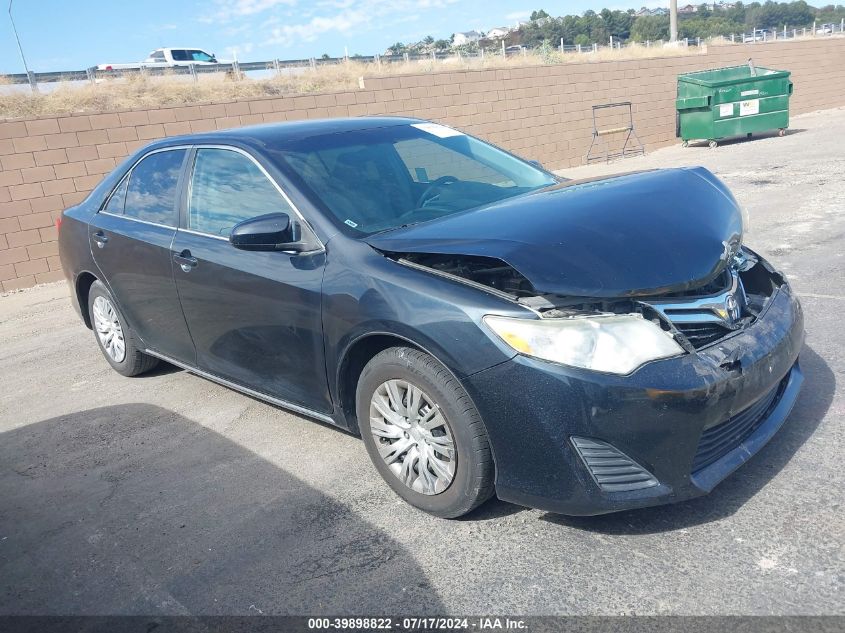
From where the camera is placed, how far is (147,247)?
181 inches

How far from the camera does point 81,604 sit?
9.60ft

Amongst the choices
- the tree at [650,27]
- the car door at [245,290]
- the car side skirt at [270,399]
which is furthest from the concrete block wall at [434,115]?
the tree at [650,27]

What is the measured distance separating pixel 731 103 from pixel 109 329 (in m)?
16.4

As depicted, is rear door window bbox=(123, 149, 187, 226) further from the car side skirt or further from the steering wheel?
the steering wheel

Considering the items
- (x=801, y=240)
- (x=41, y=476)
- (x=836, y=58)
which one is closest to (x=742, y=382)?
(x=41, y=476)

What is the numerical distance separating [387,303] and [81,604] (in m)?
1.65

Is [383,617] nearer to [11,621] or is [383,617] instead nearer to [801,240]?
[11,621]

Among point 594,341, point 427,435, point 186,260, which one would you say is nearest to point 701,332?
point 594,341

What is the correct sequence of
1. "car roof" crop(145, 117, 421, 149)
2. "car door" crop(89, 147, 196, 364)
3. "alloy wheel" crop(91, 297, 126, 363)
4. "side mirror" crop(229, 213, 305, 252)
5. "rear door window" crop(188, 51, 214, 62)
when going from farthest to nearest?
"rear door window" crop(188, 51, 214, 62) → "alloy wheel" crop(91, 297, 126, 363) → "car door" crop(89, 147, 196, 364) → "car roof" crop(145, 117, 421, 149) → "side mirror" crop(229, 213, 305, 252)

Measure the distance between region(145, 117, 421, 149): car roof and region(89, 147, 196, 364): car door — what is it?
0.92 feet

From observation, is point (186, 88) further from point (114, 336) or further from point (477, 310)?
point (477, 310)

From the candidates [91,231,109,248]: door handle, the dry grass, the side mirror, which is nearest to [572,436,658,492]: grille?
→ the side mirror

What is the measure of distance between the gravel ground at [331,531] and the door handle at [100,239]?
42.9 inches

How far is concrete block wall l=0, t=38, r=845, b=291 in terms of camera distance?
10.0 m
